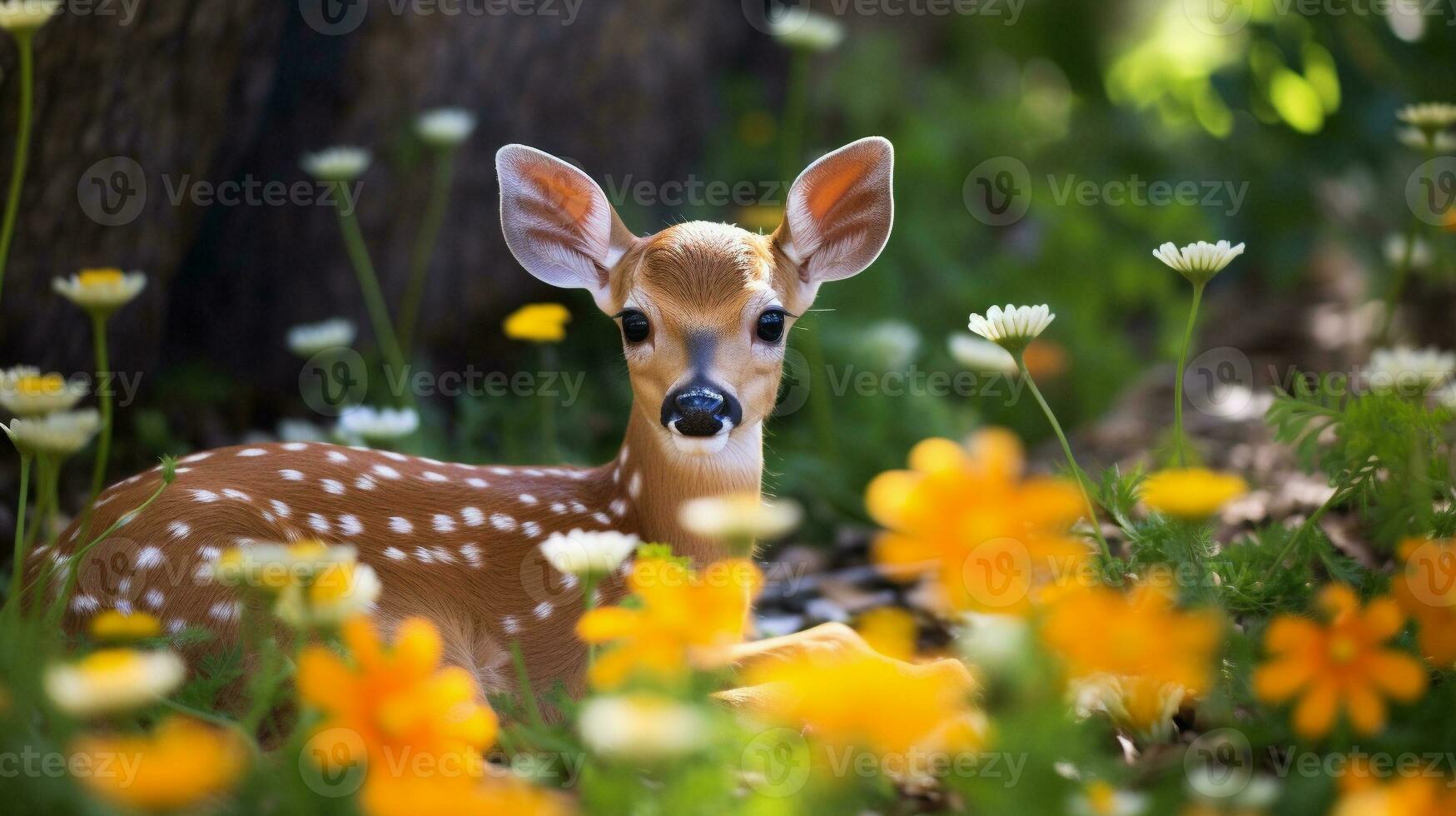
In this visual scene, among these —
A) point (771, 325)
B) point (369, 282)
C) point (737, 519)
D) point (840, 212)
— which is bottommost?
point (737, 519)

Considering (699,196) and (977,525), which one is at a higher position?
(699,196)

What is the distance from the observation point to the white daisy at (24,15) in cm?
257

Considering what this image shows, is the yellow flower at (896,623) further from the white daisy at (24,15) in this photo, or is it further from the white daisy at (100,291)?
the white daisy at (24,15)

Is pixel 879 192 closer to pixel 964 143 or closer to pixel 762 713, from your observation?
pixel 762 713

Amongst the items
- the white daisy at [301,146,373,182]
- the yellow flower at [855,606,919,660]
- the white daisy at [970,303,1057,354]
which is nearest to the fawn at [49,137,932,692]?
the yellow flower at [855,606,919,660]

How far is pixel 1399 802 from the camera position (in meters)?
1.58

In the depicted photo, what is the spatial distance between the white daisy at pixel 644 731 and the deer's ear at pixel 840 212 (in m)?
1.61

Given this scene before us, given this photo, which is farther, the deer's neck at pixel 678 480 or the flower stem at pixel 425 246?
the flower stem at pixel 425 246

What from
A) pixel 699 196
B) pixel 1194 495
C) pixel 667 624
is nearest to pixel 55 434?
pixel 667 624

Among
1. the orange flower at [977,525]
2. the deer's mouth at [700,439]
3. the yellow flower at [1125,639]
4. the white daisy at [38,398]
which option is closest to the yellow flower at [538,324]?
the deer's mouth at [700,439]

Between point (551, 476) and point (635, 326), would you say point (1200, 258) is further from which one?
point (551, 476)

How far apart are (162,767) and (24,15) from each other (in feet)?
5.86

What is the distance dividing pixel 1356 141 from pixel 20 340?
441 centimetres

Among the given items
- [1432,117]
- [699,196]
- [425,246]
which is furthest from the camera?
[699,196]
